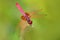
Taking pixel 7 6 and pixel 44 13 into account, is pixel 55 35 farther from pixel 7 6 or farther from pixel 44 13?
pixel 7 6

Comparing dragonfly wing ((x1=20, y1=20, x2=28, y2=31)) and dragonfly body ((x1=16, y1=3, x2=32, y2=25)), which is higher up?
dragonfly body ((x1=16, y1=3, x2=32, y2=25))

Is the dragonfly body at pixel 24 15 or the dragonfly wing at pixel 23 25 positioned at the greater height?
the dragonfly body at pixel 24 15

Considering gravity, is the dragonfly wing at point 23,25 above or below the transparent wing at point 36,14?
below

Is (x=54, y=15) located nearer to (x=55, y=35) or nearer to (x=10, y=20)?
(x=55, y=35)

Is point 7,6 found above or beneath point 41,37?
above

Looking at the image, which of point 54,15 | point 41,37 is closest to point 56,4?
point 54,15

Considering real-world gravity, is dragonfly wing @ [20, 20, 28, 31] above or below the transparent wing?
below

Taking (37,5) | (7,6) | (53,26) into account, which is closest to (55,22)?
(53,26)
